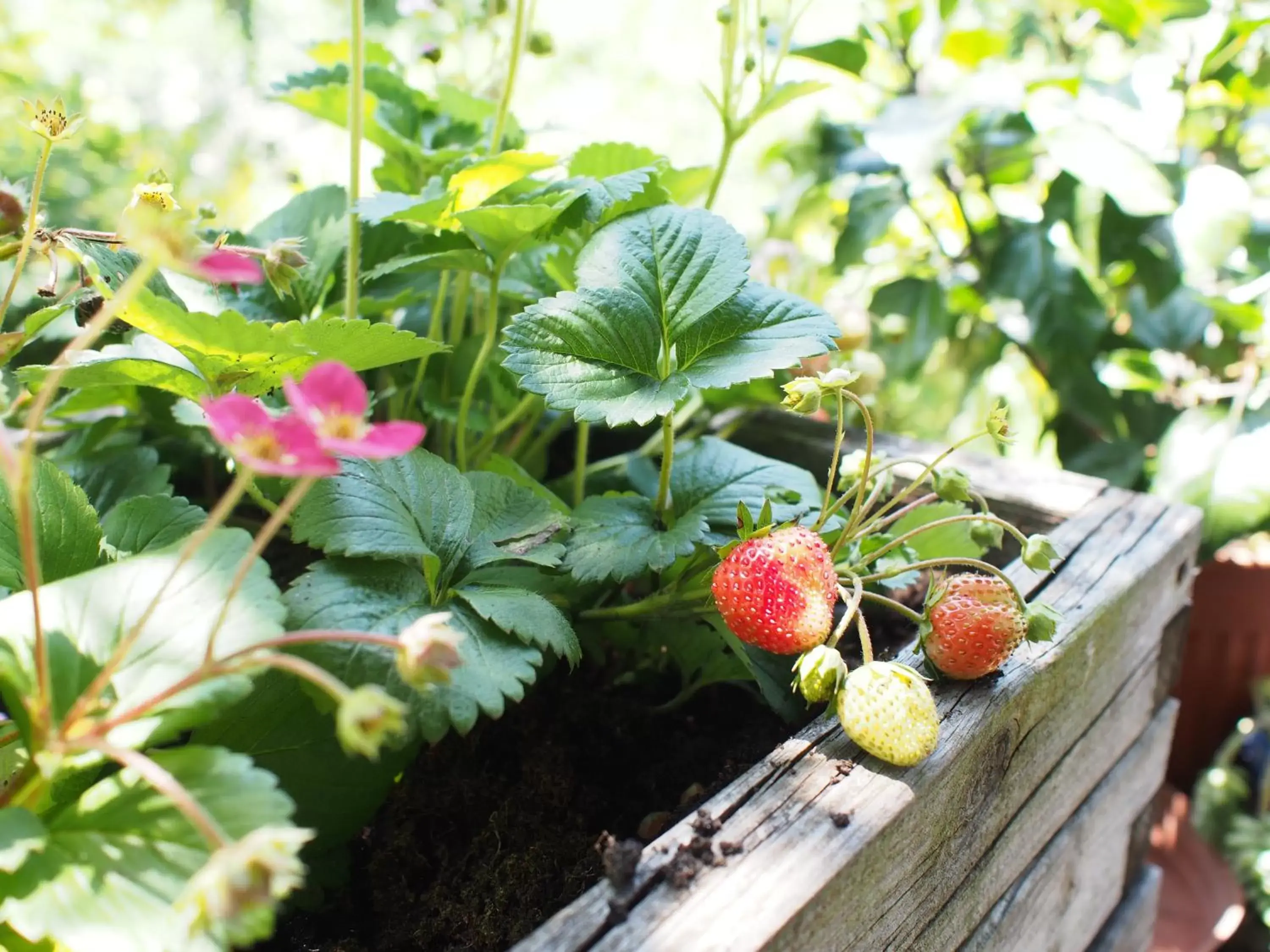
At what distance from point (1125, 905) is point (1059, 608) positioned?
45 centimetres

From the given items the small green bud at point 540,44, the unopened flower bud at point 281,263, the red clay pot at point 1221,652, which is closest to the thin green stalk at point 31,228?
the unopened flower bud at point 281,263

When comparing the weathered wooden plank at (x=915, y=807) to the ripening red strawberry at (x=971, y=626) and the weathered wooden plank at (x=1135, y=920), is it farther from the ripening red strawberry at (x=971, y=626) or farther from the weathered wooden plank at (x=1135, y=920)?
the weathered wooden plank at (x=1135, y=920)

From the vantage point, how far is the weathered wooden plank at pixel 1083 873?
64cm

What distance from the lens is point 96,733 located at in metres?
0.34

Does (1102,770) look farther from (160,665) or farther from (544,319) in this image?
(160,665)

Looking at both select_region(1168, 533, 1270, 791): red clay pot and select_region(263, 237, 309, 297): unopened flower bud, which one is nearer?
select_region(263, 237, 309, 297): unopened flower bud

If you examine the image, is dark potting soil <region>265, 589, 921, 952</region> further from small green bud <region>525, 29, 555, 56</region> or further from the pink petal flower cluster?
small green bud <region>525, 29, 555, 56</region>

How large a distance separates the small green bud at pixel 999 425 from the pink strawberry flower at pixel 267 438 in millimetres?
363

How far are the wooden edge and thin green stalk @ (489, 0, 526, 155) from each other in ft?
1.34

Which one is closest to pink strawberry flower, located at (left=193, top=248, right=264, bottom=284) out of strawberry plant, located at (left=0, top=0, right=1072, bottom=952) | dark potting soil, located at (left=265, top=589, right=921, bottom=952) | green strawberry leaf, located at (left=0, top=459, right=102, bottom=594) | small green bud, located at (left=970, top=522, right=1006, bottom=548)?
strawberry plant, located at (left=0, top=0, right=1072, bottom=952)

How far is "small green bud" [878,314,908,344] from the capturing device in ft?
3.93

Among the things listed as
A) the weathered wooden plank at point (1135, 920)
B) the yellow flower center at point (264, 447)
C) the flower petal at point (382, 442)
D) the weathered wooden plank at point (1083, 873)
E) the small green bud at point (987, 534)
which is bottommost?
the weathered wooden plank at point (1135, 920)

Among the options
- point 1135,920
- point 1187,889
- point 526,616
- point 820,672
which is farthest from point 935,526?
point 1187,889

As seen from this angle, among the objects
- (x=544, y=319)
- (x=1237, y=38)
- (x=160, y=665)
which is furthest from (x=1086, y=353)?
(x=160, y=665)
